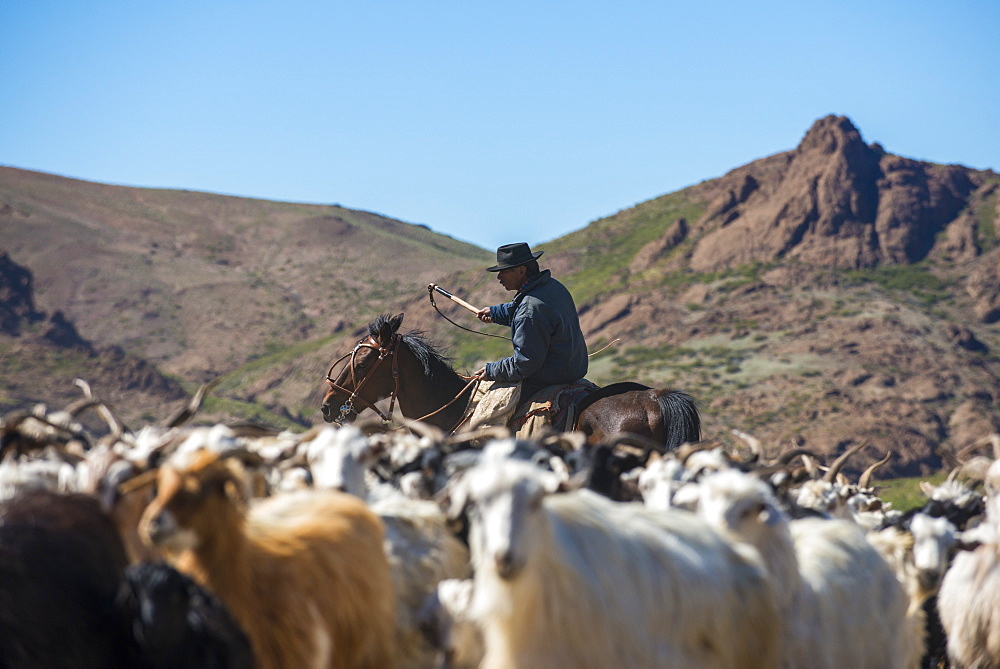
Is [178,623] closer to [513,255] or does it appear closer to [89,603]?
[89,603]

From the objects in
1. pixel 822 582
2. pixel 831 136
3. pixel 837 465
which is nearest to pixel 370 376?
pixel 837 465

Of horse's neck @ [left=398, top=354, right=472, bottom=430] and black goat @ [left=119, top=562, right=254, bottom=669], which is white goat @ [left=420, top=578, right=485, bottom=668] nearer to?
black goat @ [left=119, top=562, right=254, bottom=669]

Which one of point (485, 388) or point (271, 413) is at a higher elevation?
point (485, 388)

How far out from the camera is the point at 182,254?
106m

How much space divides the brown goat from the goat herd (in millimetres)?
11

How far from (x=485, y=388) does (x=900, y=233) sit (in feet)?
220

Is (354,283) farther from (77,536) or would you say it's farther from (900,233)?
(77,536)

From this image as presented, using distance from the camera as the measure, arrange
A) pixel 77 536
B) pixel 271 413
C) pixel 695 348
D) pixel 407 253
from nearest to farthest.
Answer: pixel 77 536 < pixel 695 348 < pixel 271 413 < pixel 407 253

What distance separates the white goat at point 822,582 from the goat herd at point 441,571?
0.01 m

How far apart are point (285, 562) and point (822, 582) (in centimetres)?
316

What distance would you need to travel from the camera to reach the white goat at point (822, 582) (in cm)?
598

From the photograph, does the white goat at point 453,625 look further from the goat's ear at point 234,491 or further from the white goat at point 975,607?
the white goat at point 975,607

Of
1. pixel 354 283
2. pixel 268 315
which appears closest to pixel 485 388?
pixel 268 315

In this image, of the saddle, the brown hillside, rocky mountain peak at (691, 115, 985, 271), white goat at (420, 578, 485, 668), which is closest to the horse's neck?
the saddle
